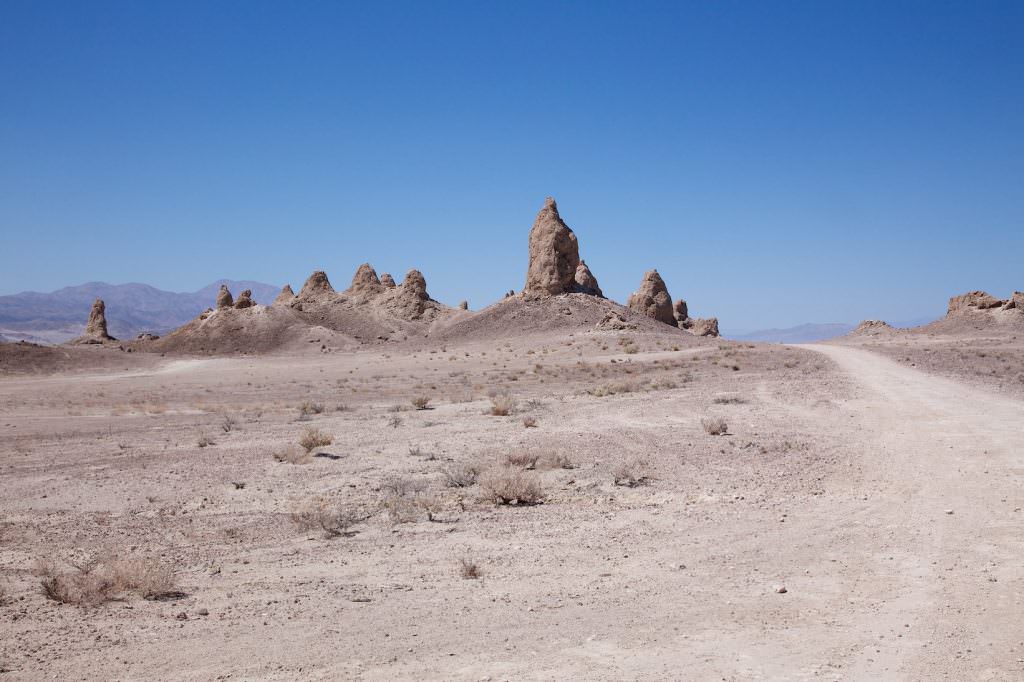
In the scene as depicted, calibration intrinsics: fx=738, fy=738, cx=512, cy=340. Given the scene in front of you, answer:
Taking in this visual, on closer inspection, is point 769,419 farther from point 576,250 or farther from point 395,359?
point 576,250

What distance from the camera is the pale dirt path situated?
5.21 metres

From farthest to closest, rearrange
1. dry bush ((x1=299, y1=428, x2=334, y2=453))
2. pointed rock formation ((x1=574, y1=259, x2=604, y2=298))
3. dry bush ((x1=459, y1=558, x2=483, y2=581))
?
pointed rock formation ((x1=574, y1=259, x2=604, y2=298)) → dry bush ((x1=299, y1=428, x2=334, y2=453)) → dry bush ((x1=459, y1=558, x2=483, y2=581))

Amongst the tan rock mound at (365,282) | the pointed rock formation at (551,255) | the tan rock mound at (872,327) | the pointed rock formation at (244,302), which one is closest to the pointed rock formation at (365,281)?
the tan rock mound at (365,282)

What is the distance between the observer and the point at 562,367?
34.5m

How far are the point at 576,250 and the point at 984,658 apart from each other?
5242 cm

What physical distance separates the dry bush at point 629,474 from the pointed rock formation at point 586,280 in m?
48.5

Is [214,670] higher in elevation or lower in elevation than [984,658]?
lower

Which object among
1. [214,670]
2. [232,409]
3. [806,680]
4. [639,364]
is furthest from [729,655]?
[639,364]

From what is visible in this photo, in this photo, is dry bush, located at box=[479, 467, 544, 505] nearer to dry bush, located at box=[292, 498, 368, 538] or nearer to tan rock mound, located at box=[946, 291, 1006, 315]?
dry bush, located at box=[292, 498, 368, 538]

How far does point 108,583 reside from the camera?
687 centimetres

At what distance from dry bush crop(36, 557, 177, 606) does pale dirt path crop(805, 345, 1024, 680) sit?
19.5ft

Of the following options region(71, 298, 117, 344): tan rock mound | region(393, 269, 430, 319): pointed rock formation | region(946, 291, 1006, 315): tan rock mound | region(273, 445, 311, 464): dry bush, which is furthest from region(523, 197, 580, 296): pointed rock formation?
region(273, 445, 311, 464): dry bush

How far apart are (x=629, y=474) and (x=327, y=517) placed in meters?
4.55

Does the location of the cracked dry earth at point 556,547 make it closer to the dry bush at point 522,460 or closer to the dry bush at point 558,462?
the dry bush at point 558,462
